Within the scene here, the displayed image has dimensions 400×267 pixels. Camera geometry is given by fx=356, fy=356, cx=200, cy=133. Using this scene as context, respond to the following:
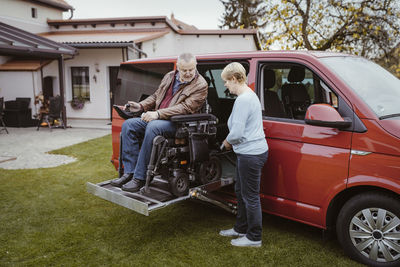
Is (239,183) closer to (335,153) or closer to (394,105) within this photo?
(335,153)

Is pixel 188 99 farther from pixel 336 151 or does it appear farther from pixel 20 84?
pixel 20 84

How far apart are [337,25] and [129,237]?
1500 centimetres

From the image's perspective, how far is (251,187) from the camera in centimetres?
363

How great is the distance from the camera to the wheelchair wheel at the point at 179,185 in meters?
3.89

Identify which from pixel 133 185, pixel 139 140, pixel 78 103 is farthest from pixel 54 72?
pixel 133 185

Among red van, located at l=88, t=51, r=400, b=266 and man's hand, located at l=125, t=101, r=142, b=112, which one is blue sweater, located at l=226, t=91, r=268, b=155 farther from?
man's hand, located at l=125, t=101, r=142, b=112

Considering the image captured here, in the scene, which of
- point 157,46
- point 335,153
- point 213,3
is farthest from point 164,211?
point 213,3

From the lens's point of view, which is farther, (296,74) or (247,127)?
(296,74)

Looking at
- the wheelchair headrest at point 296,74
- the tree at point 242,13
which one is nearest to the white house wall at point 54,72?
the wheelchair headrest at point 296,74

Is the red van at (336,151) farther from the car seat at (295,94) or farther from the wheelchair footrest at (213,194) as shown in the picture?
the wheelchair footrest at (213,194)

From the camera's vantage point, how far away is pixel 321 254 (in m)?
3.67

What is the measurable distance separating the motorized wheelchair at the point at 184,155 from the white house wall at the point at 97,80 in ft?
41.6

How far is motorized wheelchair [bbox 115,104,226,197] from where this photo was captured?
386cm

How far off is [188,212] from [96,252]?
1.51 meters
